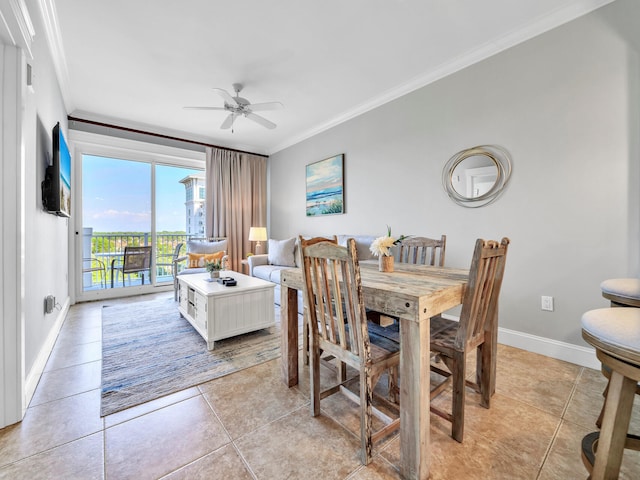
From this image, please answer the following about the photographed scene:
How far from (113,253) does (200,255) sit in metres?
1.39

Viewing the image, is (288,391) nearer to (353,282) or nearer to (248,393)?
(248,393)

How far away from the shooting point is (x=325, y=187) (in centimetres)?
418

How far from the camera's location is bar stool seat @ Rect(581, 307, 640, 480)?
793mm

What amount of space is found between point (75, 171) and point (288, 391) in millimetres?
4280

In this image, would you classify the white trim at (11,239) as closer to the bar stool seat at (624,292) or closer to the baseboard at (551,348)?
the bar stool seat at (624,292)

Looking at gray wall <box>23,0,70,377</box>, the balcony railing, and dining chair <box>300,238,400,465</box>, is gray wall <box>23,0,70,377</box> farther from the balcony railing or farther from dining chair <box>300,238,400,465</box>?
dining chair <box>300,238,400,465</box>

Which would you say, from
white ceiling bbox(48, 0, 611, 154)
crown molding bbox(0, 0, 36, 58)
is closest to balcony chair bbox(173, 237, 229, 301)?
white ceiling bbox(48, 0, 611, 154)

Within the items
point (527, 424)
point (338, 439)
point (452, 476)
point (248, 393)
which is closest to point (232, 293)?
point (248, 393)

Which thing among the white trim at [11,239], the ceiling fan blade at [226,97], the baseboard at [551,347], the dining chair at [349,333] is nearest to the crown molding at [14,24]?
the white trim at [11,239]

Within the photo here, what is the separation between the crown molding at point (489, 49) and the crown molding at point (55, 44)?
2.88 m

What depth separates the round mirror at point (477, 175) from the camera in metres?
2.38

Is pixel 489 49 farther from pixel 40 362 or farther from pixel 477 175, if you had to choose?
pixel 40 362

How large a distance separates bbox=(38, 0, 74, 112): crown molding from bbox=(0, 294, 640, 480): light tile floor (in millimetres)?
2594

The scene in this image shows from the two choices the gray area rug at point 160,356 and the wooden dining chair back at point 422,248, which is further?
the wooden dining chair back at point 422,248
